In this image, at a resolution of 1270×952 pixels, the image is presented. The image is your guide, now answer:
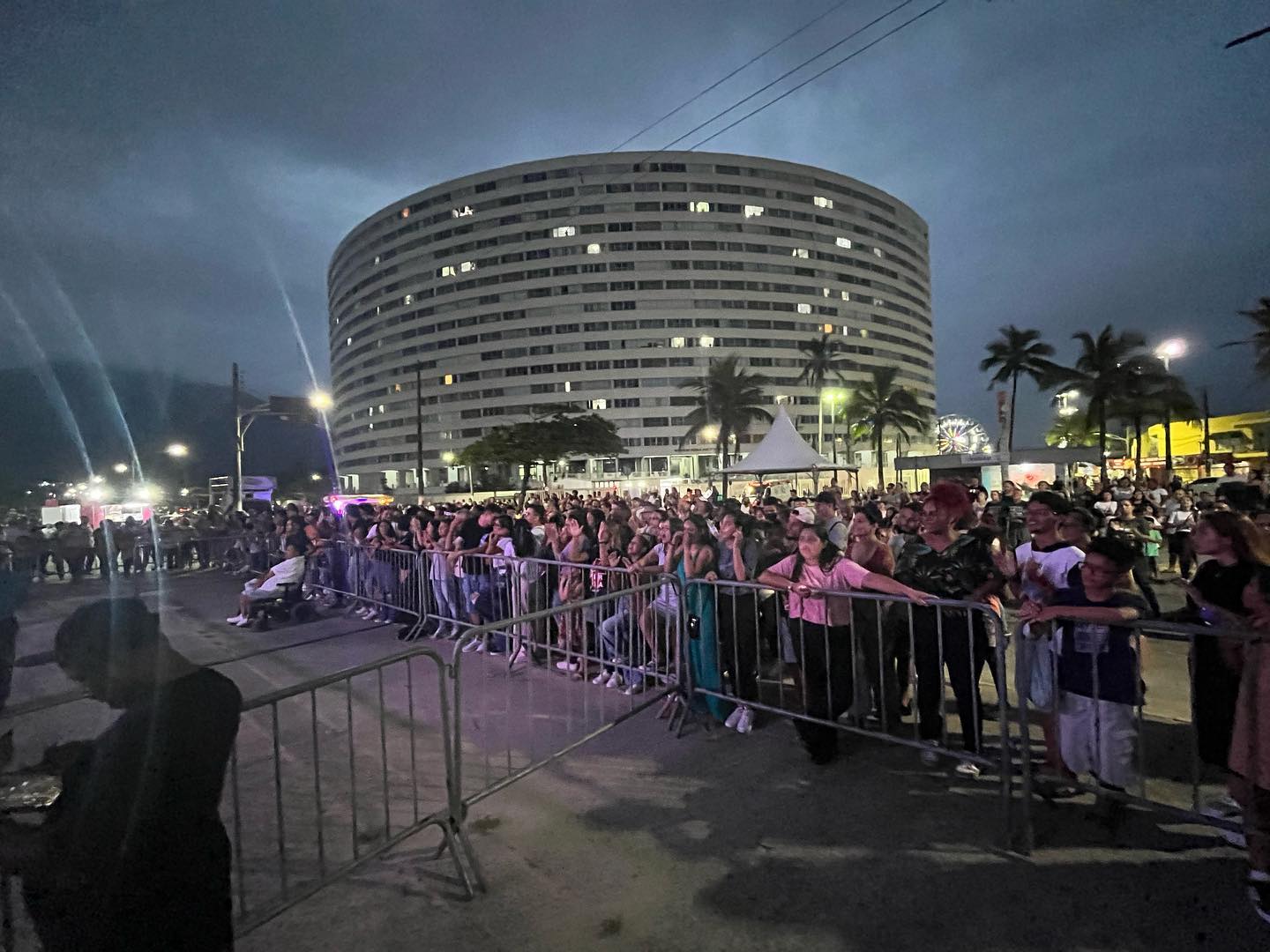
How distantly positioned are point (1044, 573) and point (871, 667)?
147 cm

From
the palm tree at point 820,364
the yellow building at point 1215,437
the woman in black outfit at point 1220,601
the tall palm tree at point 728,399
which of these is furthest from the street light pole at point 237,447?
the yellow building at point 1215,437

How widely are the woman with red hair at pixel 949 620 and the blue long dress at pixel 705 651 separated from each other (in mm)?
1544

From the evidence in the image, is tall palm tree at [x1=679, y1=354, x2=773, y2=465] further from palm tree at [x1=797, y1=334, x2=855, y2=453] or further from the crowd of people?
the crowd of people

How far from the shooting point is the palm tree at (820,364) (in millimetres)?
65875

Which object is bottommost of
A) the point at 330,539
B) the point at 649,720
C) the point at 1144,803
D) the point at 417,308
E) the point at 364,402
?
the point at 649,720

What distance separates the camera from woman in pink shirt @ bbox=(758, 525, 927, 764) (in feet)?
14.6

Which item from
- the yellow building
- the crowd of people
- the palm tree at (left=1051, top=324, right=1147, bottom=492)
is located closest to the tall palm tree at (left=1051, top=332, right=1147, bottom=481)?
the palm tree at (left=1051, top=324, right=1147, bottom=492)

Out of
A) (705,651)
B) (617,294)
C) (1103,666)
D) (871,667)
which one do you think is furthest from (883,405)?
(1103,666)

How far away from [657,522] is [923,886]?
5.70 metres

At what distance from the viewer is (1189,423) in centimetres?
6094

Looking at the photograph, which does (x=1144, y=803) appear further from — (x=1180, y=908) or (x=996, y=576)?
(x=996, y=576)

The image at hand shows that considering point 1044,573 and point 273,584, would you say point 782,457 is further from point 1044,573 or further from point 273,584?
point 1044,573

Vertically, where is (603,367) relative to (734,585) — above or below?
above

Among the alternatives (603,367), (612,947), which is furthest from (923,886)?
(603,367)
